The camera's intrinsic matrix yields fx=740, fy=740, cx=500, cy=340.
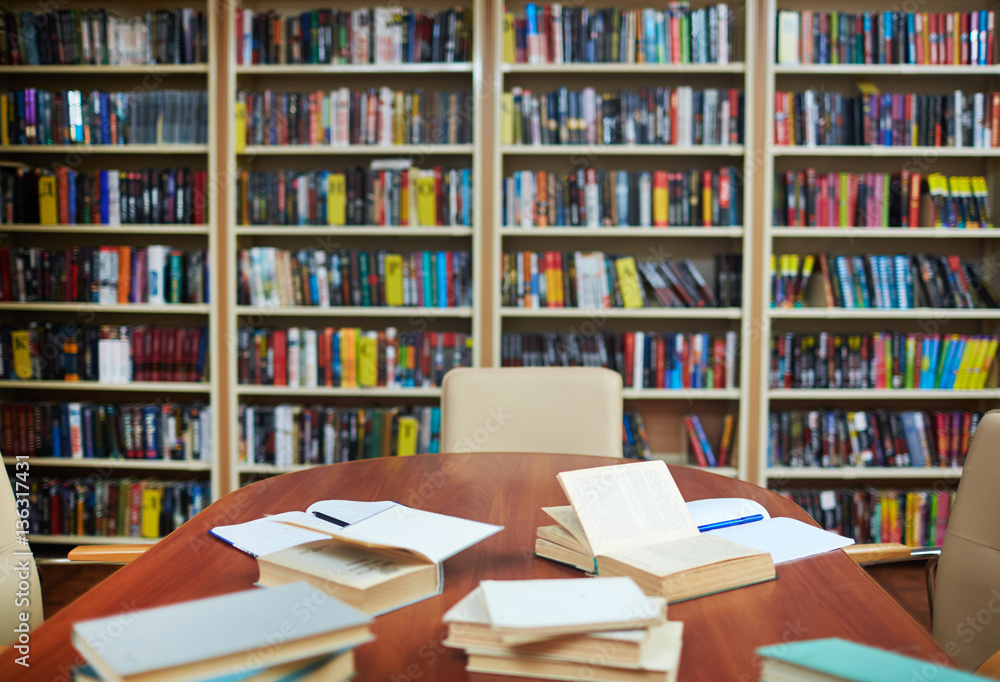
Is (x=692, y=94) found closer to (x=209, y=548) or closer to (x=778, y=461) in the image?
(x=778, y=461)

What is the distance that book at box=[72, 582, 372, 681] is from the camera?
0.62 m

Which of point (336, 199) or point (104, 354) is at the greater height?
point (336, 199)

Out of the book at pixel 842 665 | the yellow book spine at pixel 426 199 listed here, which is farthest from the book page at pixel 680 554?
the yellow book spine at pixel 426 199

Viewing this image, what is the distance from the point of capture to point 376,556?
975mm

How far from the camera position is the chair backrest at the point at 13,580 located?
4.20ft

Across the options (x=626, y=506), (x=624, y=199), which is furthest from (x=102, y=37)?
(x=626, y=506)

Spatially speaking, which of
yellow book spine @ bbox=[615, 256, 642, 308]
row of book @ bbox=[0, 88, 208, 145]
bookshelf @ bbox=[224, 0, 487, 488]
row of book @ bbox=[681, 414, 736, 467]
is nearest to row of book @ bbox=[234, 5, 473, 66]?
bookshelf @ bbox=[224, 0, 487, 488]

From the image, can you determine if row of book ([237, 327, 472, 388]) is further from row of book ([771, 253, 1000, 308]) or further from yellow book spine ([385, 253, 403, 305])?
row of book ([771, 253, 1000, 308])

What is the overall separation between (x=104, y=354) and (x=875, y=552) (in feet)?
9.67

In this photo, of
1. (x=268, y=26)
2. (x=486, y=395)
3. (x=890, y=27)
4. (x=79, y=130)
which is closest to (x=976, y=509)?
(x=486, y=395)

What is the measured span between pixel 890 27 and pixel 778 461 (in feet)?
5.82

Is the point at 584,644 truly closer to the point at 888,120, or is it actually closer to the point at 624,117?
the point at 624,117

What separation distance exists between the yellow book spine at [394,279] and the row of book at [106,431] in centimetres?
90

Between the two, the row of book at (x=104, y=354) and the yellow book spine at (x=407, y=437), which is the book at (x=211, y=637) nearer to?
the yellow book spine at (x=407, y=437)
